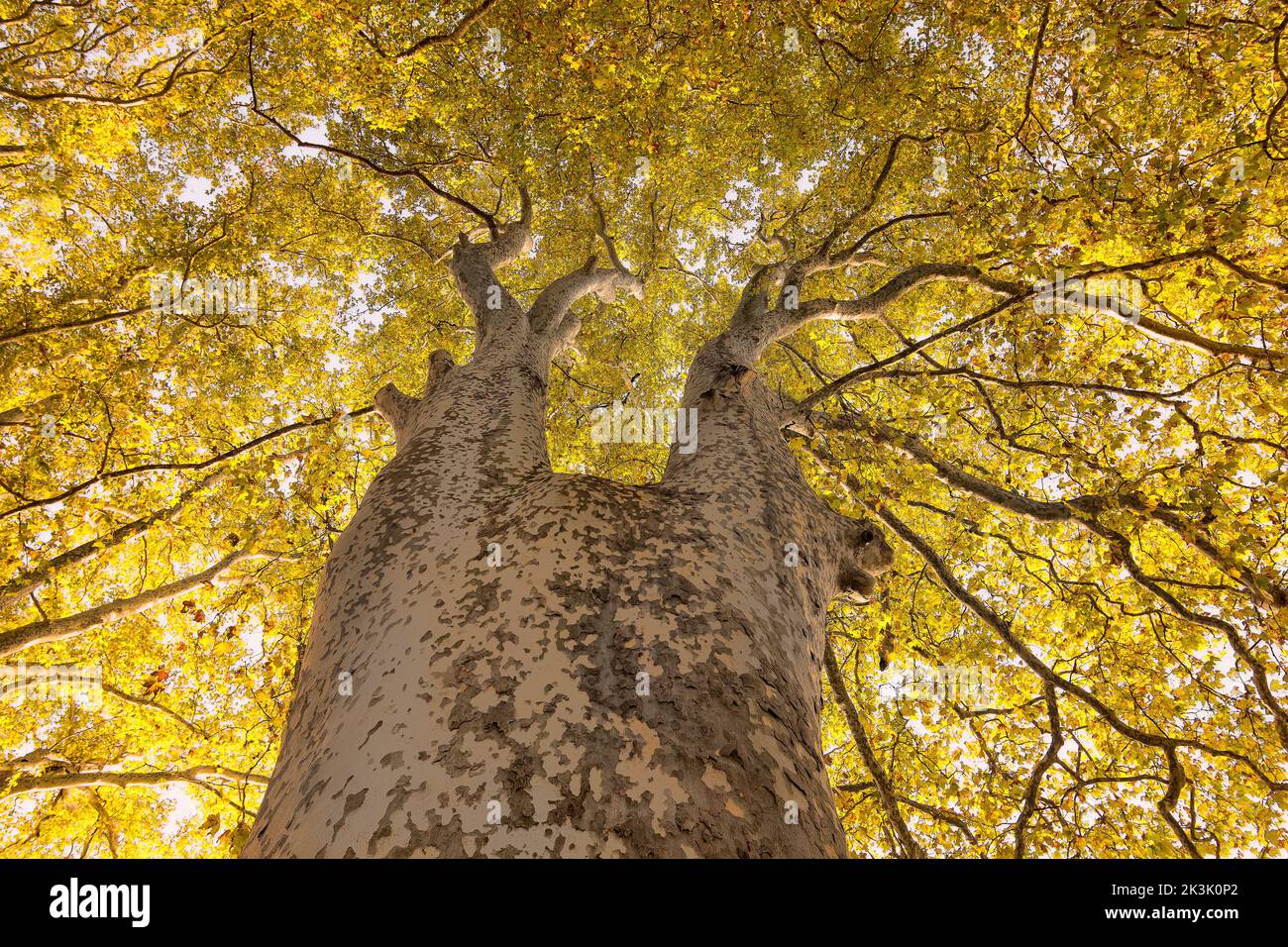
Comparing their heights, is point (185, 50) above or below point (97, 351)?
above

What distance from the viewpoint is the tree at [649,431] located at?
1716 millimetres

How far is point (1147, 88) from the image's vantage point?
573 centimetres

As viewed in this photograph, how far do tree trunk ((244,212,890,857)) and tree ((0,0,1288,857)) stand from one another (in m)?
0.01

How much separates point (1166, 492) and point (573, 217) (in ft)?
26.6

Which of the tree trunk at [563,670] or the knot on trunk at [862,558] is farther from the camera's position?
the knot on trunk at [862,558]

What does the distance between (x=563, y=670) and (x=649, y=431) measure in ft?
25.7

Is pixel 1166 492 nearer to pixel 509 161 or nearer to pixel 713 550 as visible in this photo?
pixel 713 550

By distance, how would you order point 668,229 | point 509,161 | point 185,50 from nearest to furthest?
point 185,50, point 509,161, point 668,229

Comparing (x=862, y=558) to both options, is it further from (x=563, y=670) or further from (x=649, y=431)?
(x=649, y=431)

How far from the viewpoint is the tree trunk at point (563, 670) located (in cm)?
128

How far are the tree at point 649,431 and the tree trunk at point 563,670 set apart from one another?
15 mm

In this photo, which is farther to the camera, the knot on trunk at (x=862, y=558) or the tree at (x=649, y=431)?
the knot on trunk at (x=862, y=558)
